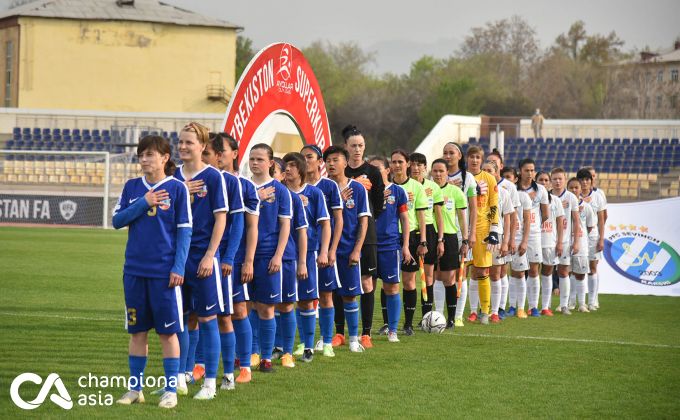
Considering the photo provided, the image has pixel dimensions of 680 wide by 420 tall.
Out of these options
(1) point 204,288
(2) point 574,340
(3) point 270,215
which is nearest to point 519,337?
(2) point 574,340

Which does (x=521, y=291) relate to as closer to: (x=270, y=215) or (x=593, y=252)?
(x=593, y=252)

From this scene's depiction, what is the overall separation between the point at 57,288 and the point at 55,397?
827 cm

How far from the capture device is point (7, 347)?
367 inches

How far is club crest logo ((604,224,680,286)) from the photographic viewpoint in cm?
1711

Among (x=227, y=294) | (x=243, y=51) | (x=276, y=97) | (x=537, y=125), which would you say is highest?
(x=243, y=51)

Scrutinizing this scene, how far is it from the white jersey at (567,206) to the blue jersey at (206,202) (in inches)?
326

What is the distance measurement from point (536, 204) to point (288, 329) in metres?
5.97

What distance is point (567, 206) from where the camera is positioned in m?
14.6

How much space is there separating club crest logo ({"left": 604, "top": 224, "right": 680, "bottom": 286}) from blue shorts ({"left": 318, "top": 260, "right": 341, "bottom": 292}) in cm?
911

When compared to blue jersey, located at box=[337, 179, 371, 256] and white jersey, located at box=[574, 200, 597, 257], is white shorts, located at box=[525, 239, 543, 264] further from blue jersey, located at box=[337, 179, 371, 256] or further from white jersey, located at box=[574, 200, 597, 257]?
blue jersey, located at box=[337, 179, 371, 256]

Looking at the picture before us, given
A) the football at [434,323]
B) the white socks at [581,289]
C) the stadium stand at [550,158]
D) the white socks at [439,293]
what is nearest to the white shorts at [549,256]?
the white socks at [581,289]

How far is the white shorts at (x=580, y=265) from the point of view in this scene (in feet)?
49.0

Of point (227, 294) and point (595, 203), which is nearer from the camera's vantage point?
point (227, 294)

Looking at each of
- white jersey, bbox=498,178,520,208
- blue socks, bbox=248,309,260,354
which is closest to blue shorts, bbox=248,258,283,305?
blue socks, bbox=248,309,260,354
